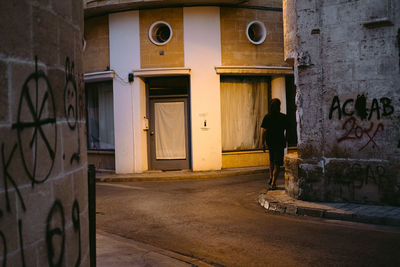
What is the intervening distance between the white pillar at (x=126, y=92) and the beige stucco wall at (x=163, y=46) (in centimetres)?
22

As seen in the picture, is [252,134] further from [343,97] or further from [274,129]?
[343,97]

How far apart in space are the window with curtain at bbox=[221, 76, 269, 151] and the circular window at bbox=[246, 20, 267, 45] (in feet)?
4.66

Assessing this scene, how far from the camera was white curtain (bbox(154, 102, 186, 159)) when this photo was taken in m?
14.1

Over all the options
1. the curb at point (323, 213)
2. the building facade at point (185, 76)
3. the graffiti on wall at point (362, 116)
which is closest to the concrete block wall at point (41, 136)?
the curb at point (323, 213)

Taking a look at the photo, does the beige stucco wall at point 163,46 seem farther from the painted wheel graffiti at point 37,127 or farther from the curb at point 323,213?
the painted wheel graffiti at point 37,127

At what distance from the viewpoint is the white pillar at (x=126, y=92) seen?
13789 millimetres

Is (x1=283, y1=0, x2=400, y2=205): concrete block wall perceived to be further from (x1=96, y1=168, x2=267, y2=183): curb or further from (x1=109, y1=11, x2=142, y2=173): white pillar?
(x1=109, y1=11, x2=142, y2=173): white pillar

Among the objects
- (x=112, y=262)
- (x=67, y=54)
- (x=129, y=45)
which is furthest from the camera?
(x=129, y=45)

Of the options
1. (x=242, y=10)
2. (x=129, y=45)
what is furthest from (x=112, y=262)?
(x=242, y=10)

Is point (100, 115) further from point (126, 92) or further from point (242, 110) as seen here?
point (242, 110)

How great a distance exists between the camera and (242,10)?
46.3 ft

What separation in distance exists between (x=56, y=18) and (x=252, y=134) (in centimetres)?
1258

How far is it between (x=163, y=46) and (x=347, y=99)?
316 inches

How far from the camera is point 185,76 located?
14.1 m
